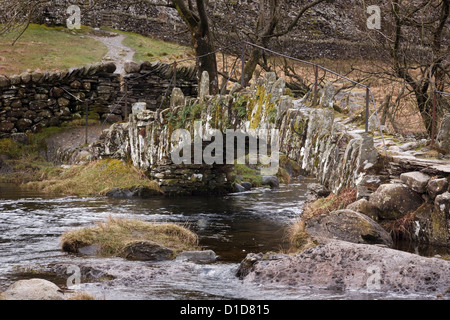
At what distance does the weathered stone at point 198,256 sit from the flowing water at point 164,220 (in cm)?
18

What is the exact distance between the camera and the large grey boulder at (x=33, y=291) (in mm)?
6832

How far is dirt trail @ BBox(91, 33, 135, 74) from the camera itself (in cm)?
2853

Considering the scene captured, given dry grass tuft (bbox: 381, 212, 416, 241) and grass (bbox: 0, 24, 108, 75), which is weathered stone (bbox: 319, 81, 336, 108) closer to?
dry grass tuft (bbox: 381, 212, 416, 241)

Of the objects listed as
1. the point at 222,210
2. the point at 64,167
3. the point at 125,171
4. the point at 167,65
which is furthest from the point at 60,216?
the point at 167,65

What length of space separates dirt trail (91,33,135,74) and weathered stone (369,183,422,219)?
18.7 metres

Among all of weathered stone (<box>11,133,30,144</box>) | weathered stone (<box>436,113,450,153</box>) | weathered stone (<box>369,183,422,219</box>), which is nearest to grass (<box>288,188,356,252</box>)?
weathered stone (<box>369,183,422,219</box>)

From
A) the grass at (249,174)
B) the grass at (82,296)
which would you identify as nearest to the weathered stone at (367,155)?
the grass at (82,296)

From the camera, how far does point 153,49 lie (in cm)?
3225

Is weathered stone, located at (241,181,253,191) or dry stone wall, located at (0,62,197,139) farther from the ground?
dry stone wall, located at (0,62,197,139)

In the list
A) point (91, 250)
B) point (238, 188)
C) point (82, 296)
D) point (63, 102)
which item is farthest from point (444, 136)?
point (63, 102)

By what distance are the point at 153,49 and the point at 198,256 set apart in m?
23.6

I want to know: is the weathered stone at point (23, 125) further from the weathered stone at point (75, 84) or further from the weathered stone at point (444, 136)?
the weathered stone at point (444, 136)

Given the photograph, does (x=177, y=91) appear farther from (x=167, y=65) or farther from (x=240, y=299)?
(x=240, y=299)

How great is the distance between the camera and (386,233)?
9898 millimetres
